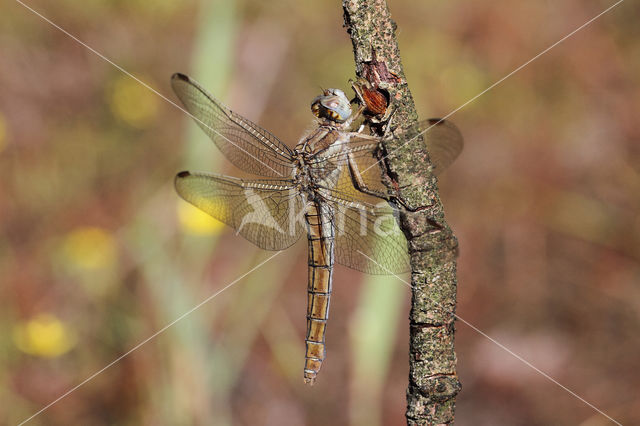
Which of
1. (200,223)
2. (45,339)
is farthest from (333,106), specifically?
(45,339)

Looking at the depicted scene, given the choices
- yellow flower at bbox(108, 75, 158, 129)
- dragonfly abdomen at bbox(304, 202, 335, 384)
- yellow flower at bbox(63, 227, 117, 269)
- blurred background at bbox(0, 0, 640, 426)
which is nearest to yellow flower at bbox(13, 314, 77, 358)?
blurred background at bbox(0, 0, 640, 426)

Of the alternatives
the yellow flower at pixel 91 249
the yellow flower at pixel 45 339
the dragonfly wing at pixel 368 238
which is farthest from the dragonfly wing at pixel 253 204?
the yellow flower at pixel 45 339

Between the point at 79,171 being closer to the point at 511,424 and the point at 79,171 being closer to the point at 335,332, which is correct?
the point at 335,332

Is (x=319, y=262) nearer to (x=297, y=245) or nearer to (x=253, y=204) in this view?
(x=253, y=204)

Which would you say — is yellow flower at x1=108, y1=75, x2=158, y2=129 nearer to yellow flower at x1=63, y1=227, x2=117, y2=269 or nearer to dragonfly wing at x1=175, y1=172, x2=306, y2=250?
yellow flower at x1=63, y1=227, x2=117, y2=269

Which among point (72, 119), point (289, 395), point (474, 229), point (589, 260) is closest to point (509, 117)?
point (474, 229)

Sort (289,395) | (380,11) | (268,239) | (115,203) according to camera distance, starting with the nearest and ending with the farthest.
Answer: (380,11)
(268,239)
(289,395)
(115,203)

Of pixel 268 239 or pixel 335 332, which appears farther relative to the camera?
pixel 335 332
